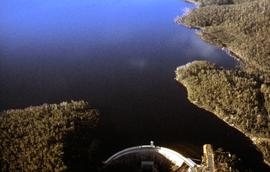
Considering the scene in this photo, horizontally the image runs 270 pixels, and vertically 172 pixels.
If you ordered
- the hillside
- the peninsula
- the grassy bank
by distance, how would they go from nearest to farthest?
1. the grassy bank
2. the peninsula
3. the hillside

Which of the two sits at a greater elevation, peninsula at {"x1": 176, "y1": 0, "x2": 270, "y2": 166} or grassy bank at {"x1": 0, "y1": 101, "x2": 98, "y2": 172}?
peninsula at {"x1": 176, "y1": 0, "x2": 270, "y2": 166}

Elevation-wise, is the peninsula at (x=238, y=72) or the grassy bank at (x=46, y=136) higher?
the peninsula at (x=238, y=72)

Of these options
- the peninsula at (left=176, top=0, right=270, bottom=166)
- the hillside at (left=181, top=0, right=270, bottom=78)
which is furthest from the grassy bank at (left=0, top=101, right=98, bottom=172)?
the hillside at (left=181, top=0, right=270, bottom=78)

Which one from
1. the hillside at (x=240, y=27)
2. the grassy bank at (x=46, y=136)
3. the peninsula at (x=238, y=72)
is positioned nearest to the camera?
the grassy bank at (x=46, y=136)

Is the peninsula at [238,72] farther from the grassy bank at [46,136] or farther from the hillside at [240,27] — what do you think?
the grassy bank at [46,136]

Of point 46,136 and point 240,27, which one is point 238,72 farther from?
point 46,136

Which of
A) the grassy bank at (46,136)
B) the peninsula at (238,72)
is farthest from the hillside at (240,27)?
the grassy bank at (46,136)

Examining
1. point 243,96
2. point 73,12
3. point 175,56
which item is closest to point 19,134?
point 243,96

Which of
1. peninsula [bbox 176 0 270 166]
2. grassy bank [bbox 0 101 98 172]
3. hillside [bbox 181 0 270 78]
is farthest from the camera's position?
hillside [bbox 181 0 270 78]

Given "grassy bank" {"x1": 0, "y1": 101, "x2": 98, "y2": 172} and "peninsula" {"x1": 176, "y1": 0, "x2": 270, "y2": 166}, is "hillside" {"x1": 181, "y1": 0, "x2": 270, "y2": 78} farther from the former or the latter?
"grassy bank" {"x1": 0, "y1": 101, "x2": 98, "y2": 172}
